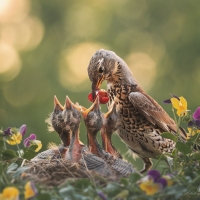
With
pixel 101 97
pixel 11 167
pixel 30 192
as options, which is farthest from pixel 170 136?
pixel 101 97

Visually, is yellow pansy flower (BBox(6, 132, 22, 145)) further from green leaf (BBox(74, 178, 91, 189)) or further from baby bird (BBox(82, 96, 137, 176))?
green leaf (BBox(74, 178, 91, 189))

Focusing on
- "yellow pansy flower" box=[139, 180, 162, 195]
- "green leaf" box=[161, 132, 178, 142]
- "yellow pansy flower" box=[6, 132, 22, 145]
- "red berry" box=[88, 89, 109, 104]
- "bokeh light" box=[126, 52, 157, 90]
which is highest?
"bokeh light" box=[126, 52, 157, 90]

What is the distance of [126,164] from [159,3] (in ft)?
26.9

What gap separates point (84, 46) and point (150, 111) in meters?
6.28

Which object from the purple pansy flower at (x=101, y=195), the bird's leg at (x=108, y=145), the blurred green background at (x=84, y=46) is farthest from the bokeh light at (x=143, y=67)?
the purple pansy flower at (x=101, y=195)

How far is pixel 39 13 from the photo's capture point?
10273mm

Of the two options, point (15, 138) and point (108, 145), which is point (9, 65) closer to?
point (108, 145)

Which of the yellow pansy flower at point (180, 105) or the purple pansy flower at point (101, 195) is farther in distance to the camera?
the yellow pansy flower at point (180, 105)

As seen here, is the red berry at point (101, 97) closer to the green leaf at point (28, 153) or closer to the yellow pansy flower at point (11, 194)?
the green leaf at point (28, 153)

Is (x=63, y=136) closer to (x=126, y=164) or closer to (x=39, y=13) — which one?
(x=126, y=164)

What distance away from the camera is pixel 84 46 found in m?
9.47

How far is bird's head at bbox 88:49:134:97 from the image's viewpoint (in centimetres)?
302

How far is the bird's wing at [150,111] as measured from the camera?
3.23m

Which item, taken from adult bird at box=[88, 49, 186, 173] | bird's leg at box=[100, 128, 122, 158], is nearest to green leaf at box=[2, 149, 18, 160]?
bird's leg at box=[100, 128, 122, 158]
